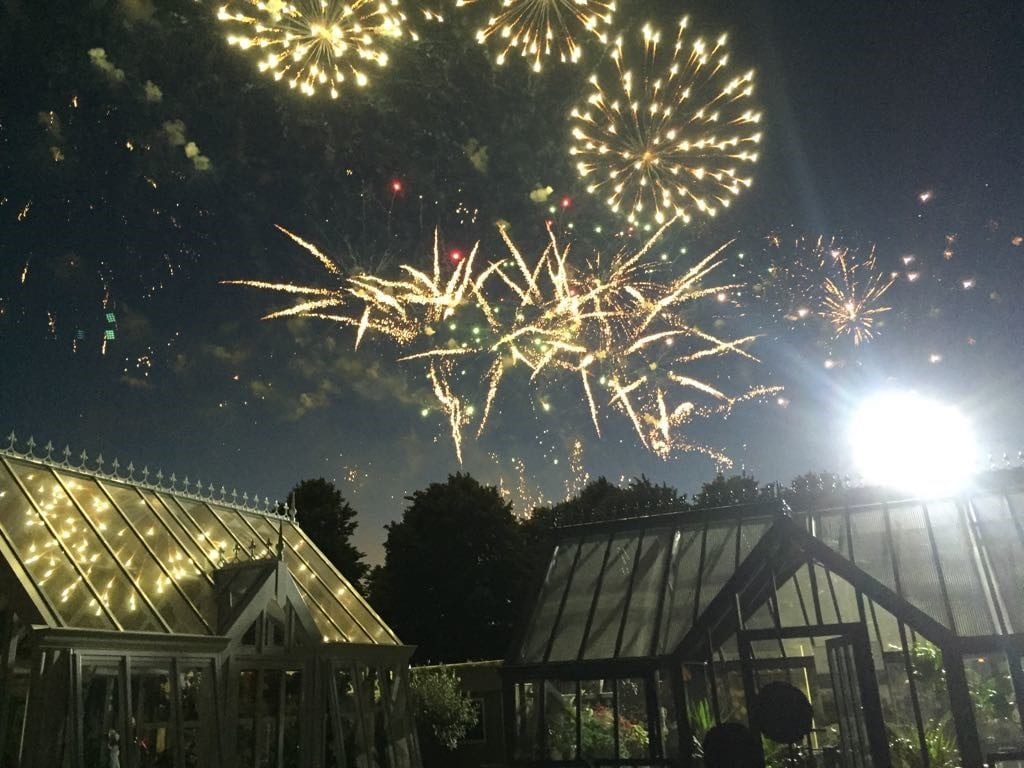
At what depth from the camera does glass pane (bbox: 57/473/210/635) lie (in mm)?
12523

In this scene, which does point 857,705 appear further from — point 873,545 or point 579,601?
point 579,601

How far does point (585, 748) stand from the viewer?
11039 mm

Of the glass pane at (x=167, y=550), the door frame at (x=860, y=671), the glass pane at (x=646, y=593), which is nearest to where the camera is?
the door frame at (x=860, y=671)

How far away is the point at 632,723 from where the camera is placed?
13172 mm

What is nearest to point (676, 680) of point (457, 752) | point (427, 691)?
point (427, 691)

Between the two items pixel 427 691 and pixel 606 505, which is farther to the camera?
pixel 606 505

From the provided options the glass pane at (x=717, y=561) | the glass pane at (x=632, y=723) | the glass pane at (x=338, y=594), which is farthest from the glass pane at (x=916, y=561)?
the glass pane at (x=338, y=594)

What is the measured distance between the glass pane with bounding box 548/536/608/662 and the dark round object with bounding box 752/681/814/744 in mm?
3242

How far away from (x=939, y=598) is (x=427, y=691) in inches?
612

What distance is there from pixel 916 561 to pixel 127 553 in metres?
12.8

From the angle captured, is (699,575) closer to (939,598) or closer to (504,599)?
(939,598)

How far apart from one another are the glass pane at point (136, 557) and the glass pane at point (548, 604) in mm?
5538

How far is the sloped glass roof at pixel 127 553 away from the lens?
11.0m

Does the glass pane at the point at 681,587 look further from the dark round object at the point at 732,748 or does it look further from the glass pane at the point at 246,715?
the glass pane at the point at 246,715
